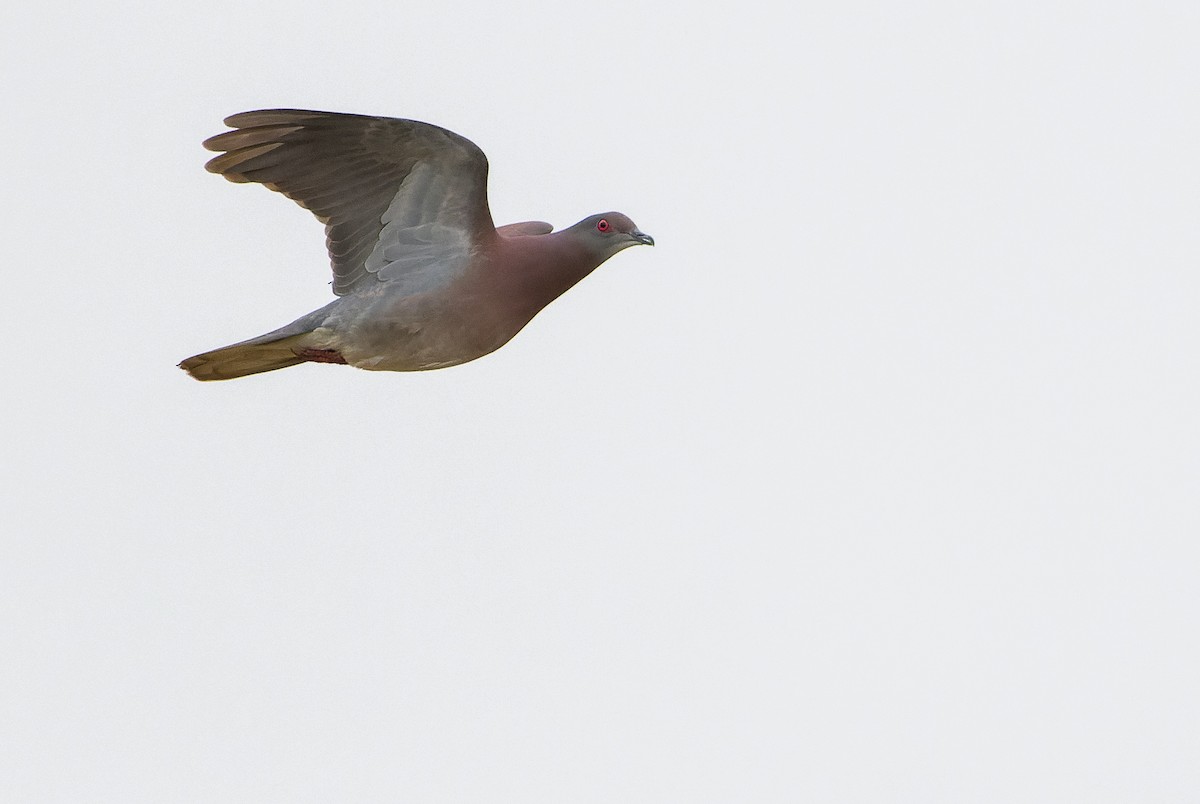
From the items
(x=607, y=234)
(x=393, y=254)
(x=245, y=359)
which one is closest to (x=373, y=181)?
(x=393, y=254)

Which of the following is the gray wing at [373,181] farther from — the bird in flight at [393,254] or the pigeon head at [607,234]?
the pigeon head at [607,234]

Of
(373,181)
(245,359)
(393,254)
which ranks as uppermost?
(373,181)

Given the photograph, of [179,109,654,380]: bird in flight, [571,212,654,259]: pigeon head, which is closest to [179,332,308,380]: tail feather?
[179,109,654,380]: bird in flight

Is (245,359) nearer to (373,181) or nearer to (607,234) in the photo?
(373,181)

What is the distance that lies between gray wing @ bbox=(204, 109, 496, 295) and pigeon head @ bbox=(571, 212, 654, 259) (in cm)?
60

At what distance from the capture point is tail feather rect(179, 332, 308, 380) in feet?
35.1

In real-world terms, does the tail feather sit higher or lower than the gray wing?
lower

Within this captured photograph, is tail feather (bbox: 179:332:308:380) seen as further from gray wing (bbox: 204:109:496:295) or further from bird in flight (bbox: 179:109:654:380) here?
gray wing (bbox: 204:109:496:295)

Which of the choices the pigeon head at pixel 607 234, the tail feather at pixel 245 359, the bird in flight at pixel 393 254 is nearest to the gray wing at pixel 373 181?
the bird in flight at pixel 393 254

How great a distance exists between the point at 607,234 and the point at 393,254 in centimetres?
124

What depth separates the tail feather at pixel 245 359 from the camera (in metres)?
10.7

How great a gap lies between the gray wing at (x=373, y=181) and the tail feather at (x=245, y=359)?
47 cm

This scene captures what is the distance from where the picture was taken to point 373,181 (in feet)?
35.4

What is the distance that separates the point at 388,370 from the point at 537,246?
3.63 ft
